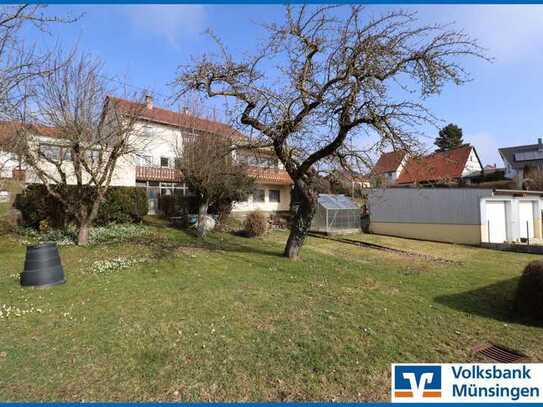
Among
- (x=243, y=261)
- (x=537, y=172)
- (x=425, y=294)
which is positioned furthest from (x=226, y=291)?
(x=537, y=172)

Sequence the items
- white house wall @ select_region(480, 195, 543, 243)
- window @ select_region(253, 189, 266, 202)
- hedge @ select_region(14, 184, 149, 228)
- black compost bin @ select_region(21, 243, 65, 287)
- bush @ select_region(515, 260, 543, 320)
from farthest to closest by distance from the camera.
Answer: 1. window @ select_region(253, 189, 266, 202)
2. white house wall @ select_region(480, 195, 543, 243)
3. hedge @ select_region(14, 184, 149, 228)
4. black compost bin @ select_region(21, 243, 65, 287)
5. bush @ select_region(515, 260, 543, 320)

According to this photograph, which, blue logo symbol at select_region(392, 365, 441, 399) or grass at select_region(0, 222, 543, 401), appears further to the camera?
blue logo symbol at select_region(392, 365, 441, 399)

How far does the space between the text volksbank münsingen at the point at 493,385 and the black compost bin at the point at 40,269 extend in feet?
25.1

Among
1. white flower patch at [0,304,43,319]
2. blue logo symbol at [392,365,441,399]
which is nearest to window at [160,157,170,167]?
white flower patch at [0,304,43,319]

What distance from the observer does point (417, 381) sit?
150 inches

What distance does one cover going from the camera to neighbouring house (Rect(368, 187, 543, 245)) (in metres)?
18.8

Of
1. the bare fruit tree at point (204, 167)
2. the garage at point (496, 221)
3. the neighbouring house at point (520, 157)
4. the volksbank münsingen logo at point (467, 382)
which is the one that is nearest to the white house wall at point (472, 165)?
the neighbouring house at point (520, 157)

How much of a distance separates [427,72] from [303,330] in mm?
6819

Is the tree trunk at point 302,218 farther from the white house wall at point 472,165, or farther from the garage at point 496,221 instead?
the white house wall at point 472,165

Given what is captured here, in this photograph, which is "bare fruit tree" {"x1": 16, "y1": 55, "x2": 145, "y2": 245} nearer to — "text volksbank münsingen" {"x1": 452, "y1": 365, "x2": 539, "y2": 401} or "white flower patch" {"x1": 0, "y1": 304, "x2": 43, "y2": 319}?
"white flower patch" {"x1": 0, "y1": 304, "x2": 43, "y2": 319}

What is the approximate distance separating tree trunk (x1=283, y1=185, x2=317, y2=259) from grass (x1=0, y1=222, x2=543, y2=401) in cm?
115

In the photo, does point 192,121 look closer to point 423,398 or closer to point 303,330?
point 303,330

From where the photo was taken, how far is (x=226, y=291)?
263 inches

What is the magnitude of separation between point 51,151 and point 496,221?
23.7m
